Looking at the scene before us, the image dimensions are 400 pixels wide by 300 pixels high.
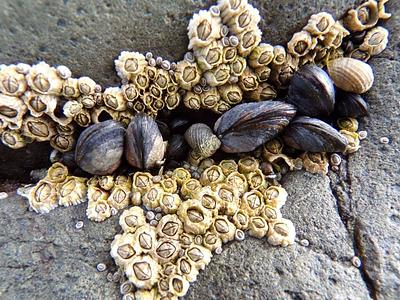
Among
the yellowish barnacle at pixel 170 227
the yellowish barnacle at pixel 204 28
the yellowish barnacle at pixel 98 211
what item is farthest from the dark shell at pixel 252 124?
the yellowish barnacle at pixel 98 211

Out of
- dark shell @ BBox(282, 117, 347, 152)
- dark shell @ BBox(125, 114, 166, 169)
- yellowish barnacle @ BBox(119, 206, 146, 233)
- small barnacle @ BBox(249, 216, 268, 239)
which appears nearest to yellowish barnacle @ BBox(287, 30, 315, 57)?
dark shell @ BBox(282, 117, 347, 152)

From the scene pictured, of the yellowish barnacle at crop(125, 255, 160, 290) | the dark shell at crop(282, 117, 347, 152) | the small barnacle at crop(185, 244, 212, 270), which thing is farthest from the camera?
the dark shell at crop(282, 117, 347, 152)

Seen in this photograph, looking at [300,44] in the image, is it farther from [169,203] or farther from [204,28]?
[169,203]

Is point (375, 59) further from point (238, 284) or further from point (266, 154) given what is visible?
point (238, 284)

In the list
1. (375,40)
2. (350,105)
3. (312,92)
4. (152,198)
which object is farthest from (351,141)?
(152,198)

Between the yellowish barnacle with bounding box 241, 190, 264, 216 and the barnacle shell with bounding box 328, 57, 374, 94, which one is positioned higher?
the barnacle shell with bounding box 328, 57, 374, 94

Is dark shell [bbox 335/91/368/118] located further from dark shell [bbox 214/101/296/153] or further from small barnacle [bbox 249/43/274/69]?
small barnacle [bbox 249/43/274/69]
